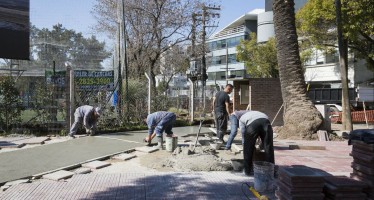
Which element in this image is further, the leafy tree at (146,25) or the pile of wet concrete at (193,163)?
the leafy tree at (146,25)

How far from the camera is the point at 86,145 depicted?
1017 cm


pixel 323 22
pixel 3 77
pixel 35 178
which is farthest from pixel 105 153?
pixel 323 22

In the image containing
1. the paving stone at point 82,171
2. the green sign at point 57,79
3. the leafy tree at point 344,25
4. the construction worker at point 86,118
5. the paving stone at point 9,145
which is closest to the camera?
the paving stone at point 82,171

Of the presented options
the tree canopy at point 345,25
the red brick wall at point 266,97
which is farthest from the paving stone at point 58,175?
the tree canopy at point 345,25

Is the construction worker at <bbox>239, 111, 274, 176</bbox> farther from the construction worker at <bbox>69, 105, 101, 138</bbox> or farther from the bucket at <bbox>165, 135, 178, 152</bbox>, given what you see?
the construction worker at <bbox>69, 105, 101, 138</bbox>

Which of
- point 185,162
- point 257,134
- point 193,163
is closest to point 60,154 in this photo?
point 185,162

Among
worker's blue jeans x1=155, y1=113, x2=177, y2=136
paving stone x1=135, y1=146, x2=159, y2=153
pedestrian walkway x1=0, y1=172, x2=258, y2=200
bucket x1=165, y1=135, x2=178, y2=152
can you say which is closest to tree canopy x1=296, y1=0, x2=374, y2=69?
worker's blue jeans x1=155, y1=113, x2=177, y2=136

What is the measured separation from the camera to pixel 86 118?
11672 mm

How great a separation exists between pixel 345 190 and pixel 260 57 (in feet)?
111

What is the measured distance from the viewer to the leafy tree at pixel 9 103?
12.1 meters

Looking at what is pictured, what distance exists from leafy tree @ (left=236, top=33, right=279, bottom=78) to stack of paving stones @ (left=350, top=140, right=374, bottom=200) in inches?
1260

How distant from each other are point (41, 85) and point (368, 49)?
21337 mm

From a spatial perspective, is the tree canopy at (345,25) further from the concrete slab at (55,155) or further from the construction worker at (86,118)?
the concrete slab at (55,155)

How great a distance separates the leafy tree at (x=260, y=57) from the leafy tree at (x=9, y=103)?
27.9 meters
